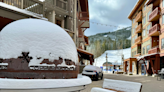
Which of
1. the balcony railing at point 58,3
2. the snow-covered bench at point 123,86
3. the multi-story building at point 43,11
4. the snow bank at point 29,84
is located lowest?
the snow-covered bench at point 123,86

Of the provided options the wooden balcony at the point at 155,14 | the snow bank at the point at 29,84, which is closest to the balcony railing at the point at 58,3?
the snow bank at the point at 29,84

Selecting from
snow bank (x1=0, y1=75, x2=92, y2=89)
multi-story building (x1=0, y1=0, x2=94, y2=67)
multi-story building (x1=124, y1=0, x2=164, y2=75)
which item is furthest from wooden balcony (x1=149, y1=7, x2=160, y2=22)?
snow bank (x1=0, y1=75, x2=92, y2=89)

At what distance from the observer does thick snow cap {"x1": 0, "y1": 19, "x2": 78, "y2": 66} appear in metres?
2.75

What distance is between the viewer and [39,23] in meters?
3.18

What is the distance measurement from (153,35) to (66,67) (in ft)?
89.0

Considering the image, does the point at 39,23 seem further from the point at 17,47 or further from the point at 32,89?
the point at 32,89

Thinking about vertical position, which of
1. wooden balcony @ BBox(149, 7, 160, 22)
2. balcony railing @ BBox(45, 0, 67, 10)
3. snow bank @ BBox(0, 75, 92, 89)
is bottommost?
snow bank @ BBox(0, 75, 92, 89)

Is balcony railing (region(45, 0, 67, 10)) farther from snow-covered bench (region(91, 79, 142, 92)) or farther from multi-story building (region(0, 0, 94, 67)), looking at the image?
snow-covered bench (region(91, 79, 142, 92))

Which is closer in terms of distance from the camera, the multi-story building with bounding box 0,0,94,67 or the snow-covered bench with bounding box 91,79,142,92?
the snow-covered bench with bounding box 91,79,142,92

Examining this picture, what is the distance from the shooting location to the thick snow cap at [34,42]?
2748 millimetres

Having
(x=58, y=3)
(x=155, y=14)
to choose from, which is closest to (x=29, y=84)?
(x=58, y=3)

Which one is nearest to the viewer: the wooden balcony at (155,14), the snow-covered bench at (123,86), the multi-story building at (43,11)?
the snow-covered bench at (123,86)

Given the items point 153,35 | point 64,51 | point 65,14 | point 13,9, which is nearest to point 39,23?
point 64,51

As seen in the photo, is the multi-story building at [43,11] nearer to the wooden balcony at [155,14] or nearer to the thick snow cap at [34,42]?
the thick snow cap at [34,42]
